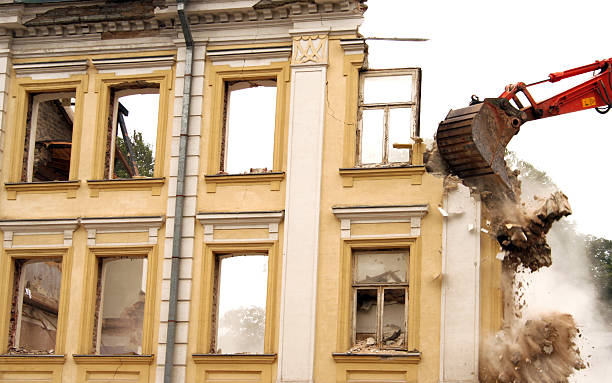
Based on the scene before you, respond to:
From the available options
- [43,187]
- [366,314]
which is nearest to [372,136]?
[366,314]

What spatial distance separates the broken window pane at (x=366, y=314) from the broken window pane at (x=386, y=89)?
332 cm

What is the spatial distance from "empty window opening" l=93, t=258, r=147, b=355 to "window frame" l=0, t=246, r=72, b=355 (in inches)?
202

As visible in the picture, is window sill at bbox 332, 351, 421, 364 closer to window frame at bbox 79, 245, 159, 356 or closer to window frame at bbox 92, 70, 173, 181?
window frame at bbox 79, 245, 159, 356

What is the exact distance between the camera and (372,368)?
54.9 feet

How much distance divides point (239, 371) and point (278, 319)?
1.06 metres

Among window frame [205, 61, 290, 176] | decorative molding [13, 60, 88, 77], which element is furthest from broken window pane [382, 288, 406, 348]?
decorative molding [13, 60, 88, 77]

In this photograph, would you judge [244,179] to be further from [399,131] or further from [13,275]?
[13,275]

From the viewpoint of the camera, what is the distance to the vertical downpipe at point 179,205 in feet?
57.6

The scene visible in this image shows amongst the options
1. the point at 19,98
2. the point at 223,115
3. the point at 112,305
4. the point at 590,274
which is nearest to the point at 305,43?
the point at 223,115

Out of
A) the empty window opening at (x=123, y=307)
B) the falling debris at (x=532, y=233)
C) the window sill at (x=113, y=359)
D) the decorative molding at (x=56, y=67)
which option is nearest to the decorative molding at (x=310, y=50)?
the decorative molding at (x=56, y=67)

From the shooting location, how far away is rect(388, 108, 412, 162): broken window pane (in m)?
17.9

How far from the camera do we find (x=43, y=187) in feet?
62.5

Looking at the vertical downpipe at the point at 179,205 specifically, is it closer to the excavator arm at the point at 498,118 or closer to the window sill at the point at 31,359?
the window sill at the point at 31,359

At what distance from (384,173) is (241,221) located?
8.31 ft
